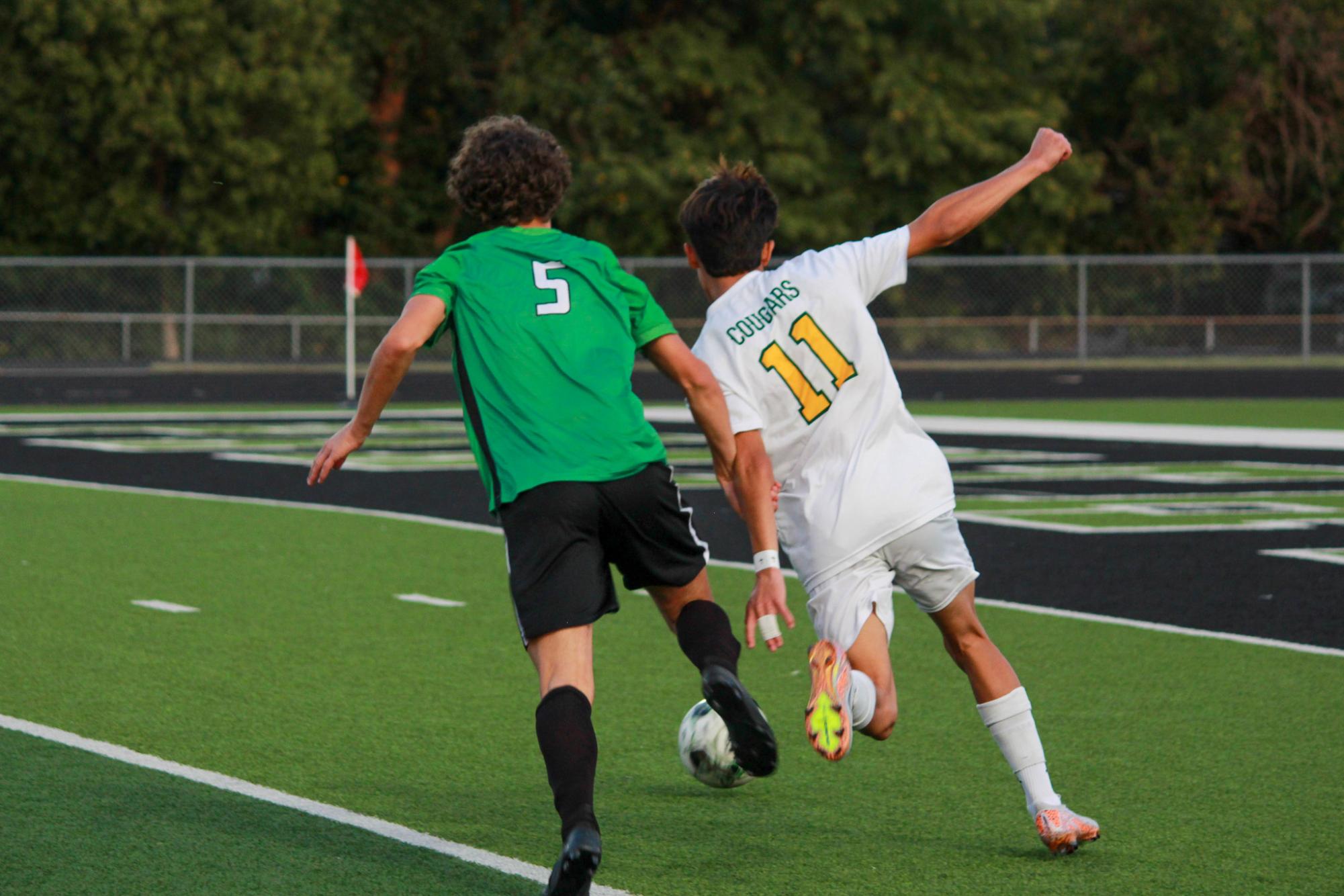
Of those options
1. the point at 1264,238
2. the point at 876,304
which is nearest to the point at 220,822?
the point at 876,304

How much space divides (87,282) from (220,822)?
26789mm

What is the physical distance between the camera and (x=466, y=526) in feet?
40.1

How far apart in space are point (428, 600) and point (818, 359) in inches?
186

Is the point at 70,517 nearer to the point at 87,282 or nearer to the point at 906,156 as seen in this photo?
the point at 87,282

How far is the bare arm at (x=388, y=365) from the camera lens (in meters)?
4.26

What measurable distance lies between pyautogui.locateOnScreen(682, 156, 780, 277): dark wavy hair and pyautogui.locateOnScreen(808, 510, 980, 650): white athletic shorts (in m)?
0.81

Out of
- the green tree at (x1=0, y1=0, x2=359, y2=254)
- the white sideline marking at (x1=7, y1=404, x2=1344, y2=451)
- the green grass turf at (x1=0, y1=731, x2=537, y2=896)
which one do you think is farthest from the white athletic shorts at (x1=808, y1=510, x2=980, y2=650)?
the green tree at (x1=0, y1=0, x2=359, y2=254)

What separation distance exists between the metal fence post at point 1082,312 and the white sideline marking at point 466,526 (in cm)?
2017

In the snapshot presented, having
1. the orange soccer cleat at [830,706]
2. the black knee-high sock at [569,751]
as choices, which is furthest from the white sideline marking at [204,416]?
the black knee-high sock at [569,751]

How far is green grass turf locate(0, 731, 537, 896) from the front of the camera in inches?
182

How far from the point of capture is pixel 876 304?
34500 mm

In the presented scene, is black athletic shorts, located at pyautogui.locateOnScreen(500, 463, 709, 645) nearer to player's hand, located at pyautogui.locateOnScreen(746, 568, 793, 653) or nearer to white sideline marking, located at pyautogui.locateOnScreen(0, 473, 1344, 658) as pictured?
player's hand, located at pyautogui.locateOnScreen(746, 568, 793, 653)

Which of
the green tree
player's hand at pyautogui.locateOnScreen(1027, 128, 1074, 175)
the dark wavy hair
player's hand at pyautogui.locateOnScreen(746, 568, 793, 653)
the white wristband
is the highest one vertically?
the green tree

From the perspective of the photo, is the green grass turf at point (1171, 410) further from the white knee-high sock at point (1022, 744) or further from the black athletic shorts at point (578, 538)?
the black athletic shorts at point (578, 538)
